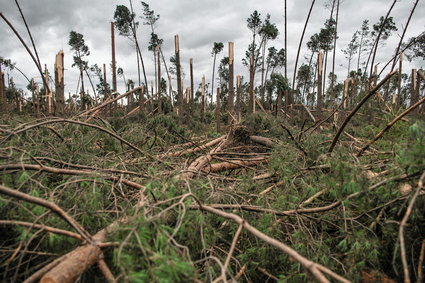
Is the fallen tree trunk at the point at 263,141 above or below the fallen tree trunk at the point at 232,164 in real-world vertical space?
above

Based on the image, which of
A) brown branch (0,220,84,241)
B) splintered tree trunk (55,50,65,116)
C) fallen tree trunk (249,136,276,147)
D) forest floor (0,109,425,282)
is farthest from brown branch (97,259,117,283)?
splintered tree trunk (55,50,65,116)

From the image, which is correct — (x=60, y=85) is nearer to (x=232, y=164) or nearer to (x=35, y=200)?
(x=232, y=164)

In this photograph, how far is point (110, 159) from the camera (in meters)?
2.31

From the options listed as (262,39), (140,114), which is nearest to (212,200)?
(140,114)

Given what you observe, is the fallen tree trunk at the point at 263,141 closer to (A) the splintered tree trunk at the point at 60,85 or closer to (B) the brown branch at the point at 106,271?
(B) the brown branch at the point at 106,271

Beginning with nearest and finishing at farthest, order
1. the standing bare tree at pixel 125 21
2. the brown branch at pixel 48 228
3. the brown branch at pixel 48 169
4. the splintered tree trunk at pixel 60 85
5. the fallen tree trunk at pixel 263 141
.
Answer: the brown branch at pixel 48 228 → the brown branch at pixel 48 169 → the fallen tree trunk at pixel 263 141 → the splintered tree trunk at pixel 60 85 → the standing bare tree at pixel 125 21

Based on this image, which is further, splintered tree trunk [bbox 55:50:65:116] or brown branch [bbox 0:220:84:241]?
Result: splintered tree trunk [bbox 55:50:65:116]

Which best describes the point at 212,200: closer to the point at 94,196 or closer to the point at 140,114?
the point at 94,196

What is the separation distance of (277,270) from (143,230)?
100 cm

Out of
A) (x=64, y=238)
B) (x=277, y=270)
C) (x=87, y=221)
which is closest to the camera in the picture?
(x=64, y=238)

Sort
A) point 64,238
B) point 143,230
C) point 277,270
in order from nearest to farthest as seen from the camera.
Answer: point 143,230, point 64,238, point 277,270

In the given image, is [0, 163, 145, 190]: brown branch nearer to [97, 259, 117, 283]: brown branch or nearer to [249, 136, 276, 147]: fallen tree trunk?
[97, 259, 117, 283]: brown branch

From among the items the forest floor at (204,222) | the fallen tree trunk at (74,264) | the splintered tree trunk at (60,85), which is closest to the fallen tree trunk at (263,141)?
the forest floor at (204,222)

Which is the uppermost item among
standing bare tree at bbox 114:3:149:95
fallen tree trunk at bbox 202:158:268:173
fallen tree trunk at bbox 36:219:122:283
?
standing bare tree at bbox 114:3:149:95
